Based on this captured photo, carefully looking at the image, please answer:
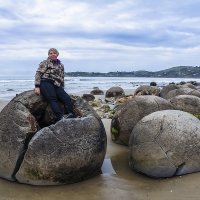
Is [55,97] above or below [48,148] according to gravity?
above

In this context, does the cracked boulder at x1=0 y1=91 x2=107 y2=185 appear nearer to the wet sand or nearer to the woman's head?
the wet sand

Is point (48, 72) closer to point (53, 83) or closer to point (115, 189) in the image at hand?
point (53, 83)

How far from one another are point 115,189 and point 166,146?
117 centimetres

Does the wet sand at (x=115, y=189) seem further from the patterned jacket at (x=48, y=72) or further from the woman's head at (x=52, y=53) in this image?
the woman's head at (x=52, y=53)

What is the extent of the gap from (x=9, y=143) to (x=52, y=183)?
98 cm

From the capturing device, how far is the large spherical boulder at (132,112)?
8809 mm

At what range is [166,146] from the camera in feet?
21.8

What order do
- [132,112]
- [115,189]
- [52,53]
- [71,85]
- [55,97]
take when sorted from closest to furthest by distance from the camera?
[115,189], [55,97], [52,53], [132,112], [71,85]

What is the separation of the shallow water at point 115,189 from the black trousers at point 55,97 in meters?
1.39

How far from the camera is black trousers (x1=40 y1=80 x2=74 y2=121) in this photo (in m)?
7.20

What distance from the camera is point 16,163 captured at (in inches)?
254

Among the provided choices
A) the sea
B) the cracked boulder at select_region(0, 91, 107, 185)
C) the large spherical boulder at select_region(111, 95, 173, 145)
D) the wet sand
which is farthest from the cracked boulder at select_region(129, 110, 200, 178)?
the sea

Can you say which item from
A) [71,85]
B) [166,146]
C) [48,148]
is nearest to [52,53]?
[48,148]

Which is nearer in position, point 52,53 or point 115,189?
point 115,189
